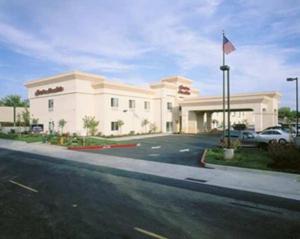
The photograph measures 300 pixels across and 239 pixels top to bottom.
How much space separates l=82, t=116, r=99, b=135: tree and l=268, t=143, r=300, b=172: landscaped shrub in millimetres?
28820

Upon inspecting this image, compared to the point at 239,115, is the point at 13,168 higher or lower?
lower

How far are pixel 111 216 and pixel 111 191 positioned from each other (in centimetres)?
286

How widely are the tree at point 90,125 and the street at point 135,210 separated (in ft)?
89.1

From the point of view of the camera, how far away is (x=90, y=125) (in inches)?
1578

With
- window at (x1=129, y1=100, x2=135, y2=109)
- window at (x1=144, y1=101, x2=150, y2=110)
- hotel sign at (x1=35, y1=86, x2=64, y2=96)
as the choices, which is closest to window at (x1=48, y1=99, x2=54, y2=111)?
hotel sign at (x1=35, y1=86, x2=64, y2=96)

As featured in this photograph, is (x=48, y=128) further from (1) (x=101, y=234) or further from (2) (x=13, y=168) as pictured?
(1) (x=101, y=234)

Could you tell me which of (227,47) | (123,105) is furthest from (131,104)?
(227,47)

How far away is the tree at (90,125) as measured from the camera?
40.0m

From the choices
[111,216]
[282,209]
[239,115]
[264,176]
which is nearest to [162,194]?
[111,216]

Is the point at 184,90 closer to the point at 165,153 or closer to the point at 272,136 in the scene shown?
the point at 272,136

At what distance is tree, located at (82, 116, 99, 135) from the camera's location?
131ft

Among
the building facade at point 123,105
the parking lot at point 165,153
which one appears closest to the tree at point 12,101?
the building facade at point 123,105

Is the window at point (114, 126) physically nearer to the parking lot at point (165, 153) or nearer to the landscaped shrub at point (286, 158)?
the parking lot at point (165, 153)

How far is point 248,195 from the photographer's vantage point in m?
10.3
